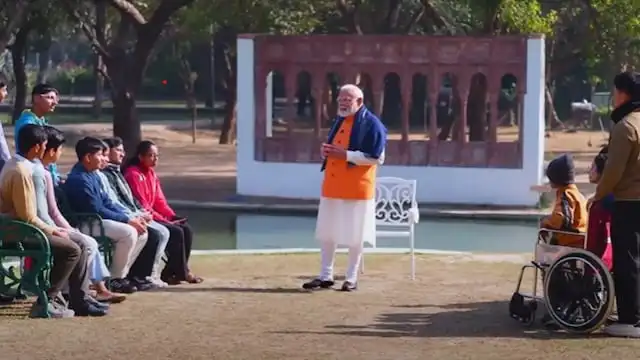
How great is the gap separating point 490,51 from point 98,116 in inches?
1176

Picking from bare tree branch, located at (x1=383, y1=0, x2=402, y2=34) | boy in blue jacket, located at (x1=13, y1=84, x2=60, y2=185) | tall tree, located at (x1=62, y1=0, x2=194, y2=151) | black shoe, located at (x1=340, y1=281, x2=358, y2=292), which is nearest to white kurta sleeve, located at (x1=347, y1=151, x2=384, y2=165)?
black shoe, located at (x1=340, y1=281, x2=358, y2=292)

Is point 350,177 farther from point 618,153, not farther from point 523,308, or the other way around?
point 618,153

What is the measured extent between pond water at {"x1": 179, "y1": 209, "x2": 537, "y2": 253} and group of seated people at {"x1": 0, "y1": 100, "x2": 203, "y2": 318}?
15.0 feet

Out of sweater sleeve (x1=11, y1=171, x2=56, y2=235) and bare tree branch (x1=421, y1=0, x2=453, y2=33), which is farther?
bare tree branch (x1=421, y1=0, x2=453, y2=33)

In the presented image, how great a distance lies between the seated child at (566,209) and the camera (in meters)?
8.88

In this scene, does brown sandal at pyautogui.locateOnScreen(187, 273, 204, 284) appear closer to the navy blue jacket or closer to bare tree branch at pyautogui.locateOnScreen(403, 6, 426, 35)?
the navy blue jacket

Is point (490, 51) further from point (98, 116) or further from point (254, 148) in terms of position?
point (98, 116)

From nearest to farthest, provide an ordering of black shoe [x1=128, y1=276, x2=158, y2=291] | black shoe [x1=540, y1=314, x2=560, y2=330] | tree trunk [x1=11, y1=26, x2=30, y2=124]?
1. black shoe [x1=540, y1=314, x2=560, y2=330]
2. black shoe [x1=128, y1=276, x2=158, y2=291]
3. tree trunk [x1=11, y1=26, x2=30, y2=124]

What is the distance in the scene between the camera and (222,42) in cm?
4669

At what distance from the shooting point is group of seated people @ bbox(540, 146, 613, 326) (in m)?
8.53

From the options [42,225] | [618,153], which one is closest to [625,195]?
[618,153]

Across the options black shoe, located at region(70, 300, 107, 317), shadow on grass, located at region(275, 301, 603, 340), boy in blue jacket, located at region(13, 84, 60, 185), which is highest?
boy in blue jacket, located at region(13, 84, 60, 185)

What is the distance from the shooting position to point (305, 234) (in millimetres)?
18141

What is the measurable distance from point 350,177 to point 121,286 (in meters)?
1.96
